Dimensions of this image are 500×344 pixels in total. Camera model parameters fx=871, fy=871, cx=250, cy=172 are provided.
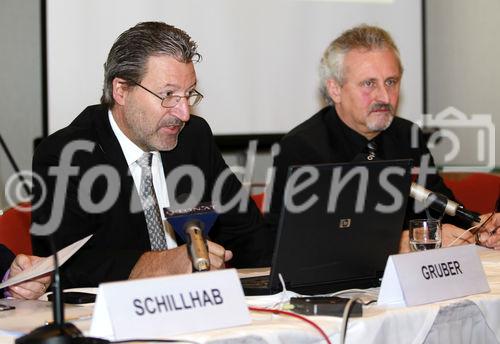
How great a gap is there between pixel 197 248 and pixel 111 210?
3.24ft

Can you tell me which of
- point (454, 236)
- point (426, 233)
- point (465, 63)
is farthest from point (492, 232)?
point (465, 63)

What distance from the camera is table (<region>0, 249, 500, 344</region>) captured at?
1771 millimetres

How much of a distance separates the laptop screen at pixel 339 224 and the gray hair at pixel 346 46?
150 cm

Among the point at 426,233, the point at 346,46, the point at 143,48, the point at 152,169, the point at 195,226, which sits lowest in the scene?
the point at 426,233

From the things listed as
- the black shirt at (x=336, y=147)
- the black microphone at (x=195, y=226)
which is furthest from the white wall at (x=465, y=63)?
the black microphone at (x=195, y=226)

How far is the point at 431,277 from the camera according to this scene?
6.90 ft

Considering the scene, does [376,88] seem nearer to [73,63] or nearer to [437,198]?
[437,198]

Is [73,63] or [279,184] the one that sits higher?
[73,63]

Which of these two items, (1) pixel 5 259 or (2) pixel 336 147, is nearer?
(1) pixel 5 259

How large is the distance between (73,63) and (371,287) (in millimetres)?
2570

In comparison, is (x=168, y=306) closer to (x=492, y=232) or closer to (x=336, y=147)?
(x=492, y=232)

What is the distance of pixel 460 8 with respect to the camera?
5.35 metres

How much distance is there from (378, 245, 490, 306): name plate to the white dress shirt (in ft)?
3.28

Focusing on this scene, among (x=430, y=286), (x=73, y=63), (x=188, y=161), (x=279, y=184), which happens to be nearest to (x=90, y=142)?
(x=188, y=161)
